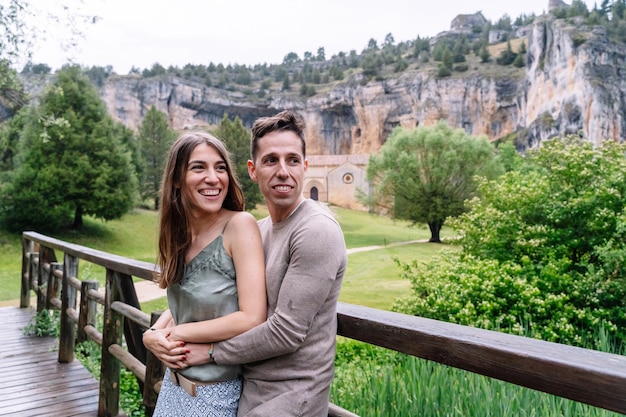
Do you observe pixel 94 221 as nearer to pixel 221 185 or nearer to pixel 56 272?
pixel 56 272

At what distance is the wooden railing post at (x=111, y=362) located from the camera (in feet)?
11.1

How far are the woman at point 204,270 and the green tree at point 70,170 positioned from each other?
21154mm

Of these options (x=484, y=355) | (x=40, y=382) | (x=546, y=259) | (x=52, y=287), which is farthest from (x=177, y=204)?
(x=546, y=259)

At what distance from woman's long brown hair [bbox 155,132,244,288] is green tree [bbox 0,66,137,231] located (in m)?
21.1

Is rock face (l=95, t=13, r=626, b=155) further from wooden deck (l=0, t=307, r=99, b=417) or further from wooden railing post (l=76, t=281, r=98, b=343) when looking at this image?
wooden railing post (l=76, t=281, r=98, b=343)

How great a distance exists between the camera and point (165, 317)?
193cm

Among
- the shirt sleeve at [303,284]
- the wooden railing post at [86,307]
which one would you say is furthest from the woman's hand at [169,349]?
the wooden railing post at [86,307]

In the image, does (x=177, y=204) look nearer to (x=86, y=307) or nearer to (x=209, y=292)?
(x=209, y=292)

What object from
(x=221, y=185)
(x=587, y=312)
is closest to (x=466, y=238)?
(x=587, y=312)

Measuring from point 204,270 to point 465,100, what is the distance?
61.4 meters

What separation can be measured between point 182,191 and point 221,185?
5.9 inches

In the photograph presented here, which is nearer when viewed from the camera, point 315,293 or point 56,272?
point 315,293

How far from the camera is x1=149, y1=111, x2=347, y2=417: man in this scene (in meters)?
1.34

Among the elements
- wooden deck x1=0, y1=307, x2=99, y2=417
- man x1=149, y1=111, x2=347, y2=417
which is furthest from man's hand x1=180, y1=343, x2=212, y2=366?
wooden deck x1=0, y1=307, x2=99, y2=417
